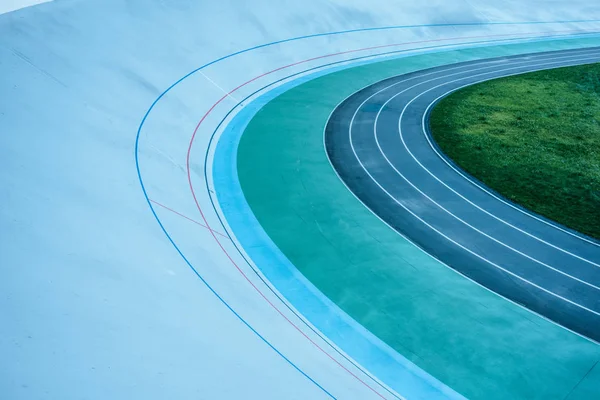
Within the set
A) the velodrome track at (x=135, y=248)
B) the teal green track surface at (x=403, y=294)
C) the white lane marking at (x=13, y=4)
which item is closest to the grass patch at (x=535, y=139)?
the teal green track surface at (x=403, y=294)

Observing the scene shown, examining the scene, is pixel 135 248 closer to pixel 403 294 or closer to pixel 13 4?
pixel 403 294

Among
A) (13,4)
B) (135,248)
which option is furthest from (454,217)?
(13,4)

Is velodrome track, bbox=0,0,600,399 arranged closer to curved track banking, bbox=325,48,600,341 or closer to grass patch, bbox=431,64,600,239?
curved track banking, bbox=325,48,600,341

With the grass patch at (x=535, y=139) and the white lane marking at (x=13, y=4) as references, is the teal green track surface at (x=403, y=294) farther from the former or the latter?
the white lane marking at (x=13, y=4)

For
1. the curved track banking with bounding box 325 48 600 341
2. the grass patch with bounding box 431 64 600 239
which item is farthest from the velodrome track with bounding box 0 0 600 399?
the grass patch with bounding box 431 64 600 239

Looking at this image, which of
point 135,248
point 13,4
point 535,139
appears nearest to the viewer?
point 135,248
